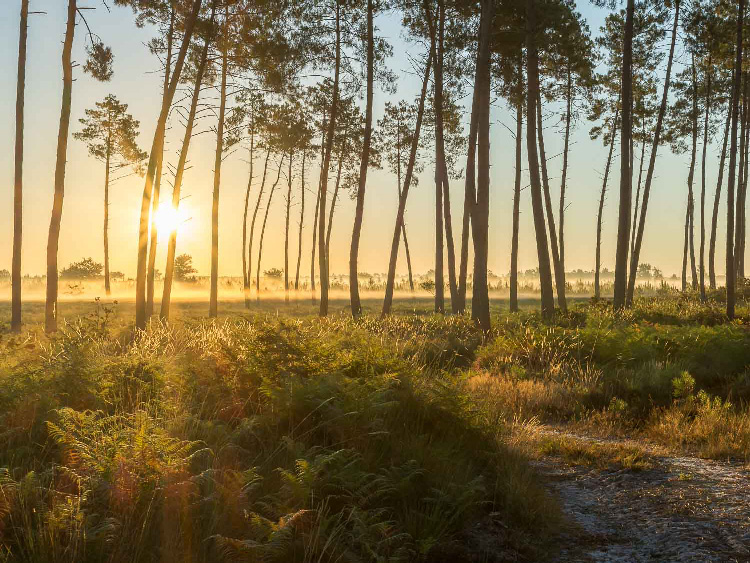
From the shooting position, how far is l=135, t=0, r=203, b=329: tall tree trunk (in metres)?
16.9

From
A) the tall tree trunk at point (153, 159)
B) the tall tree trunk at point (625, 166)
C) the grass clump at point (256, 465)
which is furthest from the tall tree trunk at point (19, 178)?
the tall tree trunk at point (625, 166)

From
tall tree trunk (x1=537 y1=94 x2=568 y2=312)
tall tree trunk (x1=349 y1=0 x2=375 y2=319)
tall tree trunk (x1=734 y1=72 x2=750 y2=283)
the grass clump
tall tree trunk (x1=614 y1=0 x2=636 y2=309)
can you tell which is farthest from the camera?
tall tree trunk (x1=734 y1=72 x2=750 y2=283)

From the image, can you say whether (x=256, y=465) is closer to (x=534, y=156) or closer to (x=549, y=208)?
(x=534, y=156)

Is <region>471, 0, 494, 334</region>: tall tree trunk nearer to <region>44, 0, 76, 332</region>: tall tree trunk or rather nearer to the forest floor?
the forest floor

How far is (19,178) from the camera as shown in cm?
1723

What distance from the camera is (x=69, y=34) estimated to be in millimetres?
16844

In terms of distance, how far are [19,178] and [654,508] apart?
17.9m

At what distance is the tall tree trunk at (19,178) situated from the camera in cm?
1698

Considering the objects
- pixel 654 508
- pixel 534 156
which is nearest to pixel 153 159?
pixel 534 156

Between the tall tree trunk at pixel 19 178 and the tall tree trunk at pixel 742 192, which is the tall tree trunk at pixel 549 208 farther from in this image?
the tall tree trunk at pixel 19 178

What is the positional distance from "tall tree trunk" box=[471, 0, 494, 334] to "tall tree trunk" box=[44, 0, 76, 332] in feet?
35.9

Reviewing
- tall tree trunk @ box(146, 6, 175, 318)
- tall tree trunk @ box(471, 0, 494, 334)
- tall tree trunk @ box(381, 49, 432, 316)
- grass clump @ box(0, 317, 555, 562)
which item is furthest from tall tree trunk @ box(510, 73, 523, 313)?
grass clump @ box(0, 317, 555, 562)

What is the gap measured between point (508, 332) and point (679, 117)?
69.1 feet

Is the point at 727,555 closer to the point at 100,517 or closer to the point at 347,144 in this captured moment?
the point at 100,517
